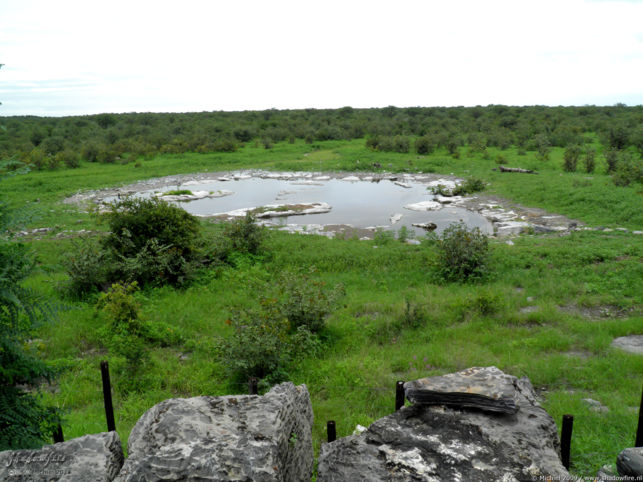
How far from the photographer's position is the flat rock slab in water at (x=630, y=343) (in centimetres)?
725

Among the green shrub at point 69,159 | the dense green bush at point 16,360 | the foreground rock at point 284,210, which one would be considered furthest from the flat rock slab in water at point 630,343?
the green shrub at point 69,159

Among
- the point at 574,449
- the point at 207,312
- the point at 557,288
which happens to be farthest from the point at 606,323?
the point at 207,312

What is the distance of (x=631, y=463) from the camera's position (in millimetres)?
2871

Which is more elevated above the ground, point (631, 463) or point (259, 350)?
point (631, 463)

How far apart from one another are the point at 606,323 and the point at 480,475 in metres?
6.70

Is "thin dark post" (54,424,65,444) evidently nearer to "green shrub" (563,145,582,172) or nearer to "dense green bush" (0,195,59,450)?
"dense green bush" (0,195,59,450)

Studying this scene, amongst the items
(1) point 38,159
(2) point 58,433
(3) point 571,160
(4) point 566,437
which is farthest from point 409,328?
(1) point 38,159

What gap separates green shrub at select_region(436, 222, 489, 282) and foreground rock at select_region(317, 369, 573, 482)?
25.2 feet

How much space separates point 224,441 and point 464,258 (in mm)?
9169

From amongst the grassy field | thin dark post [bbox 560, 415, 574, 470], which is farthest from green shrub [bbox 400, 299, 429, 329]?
thin dark post [bbox 560, 415, 574, 470]

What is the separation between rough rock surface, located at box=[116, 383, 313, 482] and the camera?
2732 millimetres

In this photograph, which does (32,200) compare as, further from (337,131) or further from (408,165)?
(337,131)

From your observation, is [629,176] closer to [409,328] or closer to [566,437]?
[409,328]

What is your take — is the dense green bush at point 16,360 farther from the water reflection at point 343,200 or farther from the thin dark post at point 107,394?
the water reflection at point 343,200
